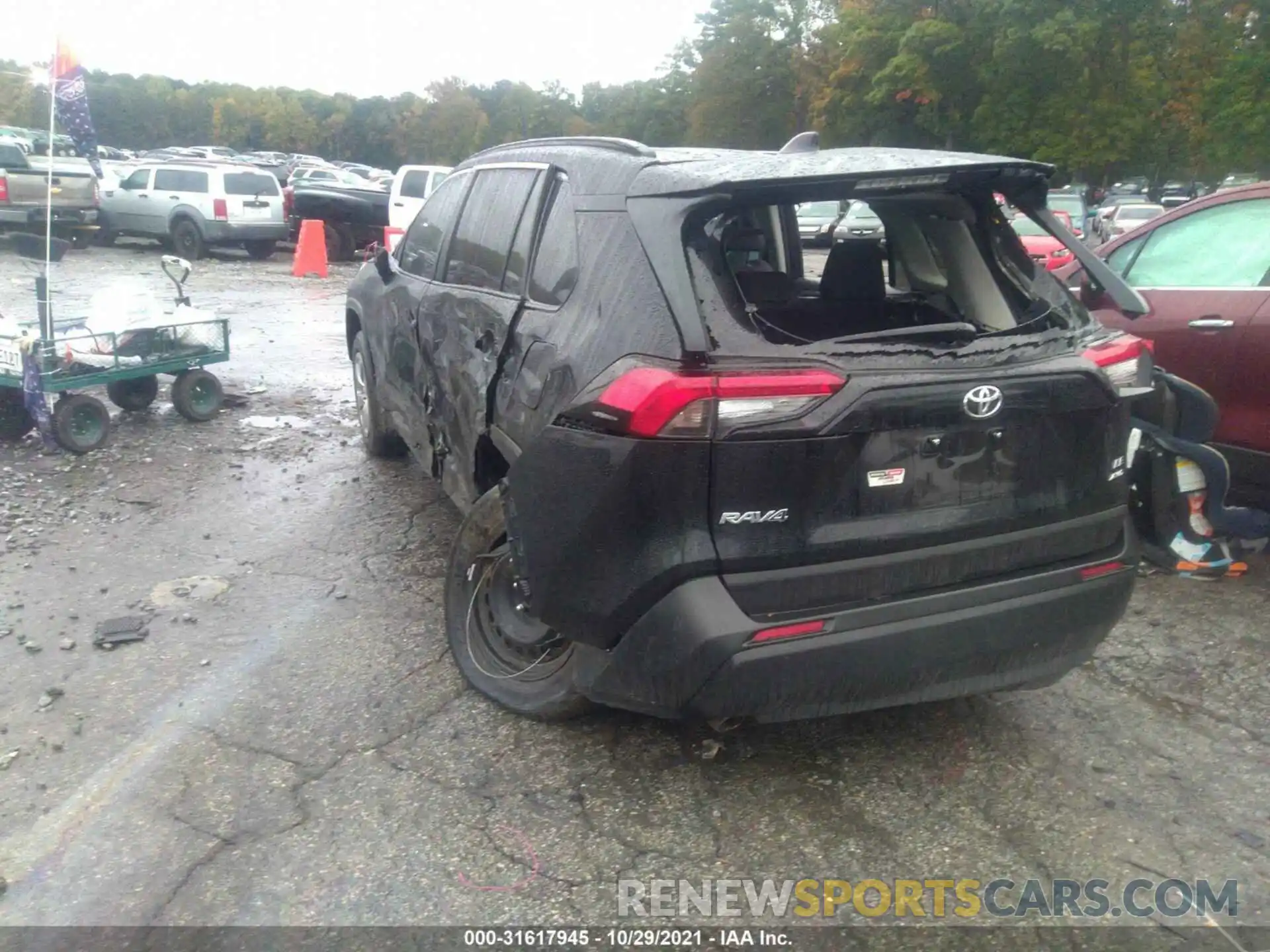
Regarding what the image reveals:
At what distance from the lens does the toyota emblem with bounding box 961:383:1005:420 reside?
115 inches

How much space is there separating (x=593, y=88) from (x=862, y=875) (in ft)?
280

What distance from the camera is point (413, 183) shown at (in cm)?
1900

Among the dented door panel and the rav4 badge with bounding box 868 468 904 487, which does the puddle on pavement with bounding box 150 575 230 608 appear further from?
the rav4 badge with bounding box 868 468 904 487

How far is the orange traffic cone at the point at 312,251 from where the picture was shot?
698 inches

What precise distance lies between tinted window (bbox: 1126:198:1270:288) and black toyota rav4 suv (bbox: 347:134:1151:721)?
77.4 inches

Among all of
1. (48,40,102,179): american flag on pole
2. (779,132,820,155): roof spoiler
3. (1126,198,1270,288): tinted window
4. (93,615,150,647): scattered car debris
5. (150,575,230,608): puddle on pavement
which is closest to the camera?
(779,132,820,155): roof spoiler

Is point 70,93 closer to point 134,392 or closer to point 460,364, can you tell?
point 134,392

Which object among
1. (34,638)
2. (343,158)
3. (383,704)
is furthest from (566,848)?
(343,158)

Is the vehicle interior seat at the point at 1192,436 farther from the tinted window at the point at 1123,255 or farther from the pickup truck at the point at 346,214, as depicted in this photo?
the pickup truck at the point at 346,214

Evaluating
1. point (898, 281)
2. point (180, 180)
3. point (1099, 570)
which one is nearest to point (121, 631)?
point (898, 281)

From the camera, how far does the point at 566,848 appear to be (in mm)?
3051

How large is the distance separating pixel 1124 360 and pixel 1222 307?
226cm

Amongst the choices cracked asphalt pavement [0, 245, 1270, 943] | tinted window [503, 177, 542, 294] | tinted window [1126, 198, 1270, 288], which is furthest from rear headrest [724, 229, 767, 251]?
tinted window [1126, 198, 1270, 288]

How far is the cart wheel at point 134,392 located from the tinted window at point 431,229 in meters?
3.12
